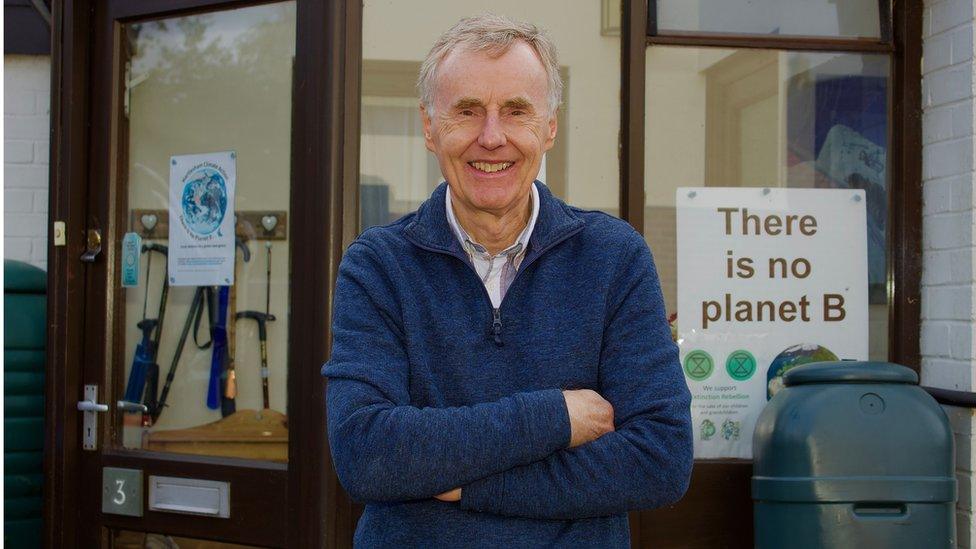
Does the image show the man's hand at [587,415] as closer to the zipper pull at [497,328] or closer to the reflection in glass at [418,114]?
the zipper pull at [497,328]

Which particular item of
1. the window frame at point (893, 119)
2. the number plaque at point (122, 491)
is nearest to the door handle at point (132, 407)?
the number plaque at point (122, 491)

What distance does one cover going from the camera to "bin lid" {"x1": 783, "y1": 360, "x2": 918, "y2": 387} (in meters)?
2.84

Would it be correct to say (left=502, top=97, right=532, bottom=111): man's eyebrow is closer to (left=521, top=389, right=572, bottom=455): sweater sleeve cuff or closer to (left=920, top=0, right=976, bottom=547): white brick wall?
(left=521, top=389, right=572, bottom=455): sweater sleeve cuff

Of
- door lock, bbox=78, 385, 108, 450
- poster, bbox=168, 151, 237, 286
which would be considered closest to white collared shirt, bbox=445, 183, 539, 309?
poster, bbox=168, 151, 237, 286

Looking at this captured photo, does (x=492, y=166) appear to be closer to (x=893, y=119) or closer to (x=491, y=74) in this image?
(x=491, y=74)

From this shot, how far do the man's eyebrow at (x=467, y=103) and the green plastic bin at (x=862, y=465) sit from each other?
167 cm

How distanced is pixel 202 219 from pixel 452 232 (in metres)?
2.14

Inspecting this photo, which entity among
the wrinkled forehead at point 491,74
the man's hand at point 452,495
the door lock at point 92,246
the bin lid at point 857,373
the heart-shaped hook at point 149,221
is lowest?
the man's hand at point 452,495

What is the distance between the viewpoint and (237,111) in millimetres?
3588

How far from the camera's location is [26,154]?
429cm

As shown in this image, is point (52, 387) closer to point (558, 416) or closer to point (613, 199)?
point (613, 199)

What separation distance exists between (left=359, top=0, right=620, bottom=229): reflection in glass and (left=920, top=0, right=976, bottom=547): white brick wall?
109 centimetres

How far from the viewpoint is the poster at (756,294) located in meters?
3.38

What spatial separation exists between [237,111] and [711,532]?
2.27 m
